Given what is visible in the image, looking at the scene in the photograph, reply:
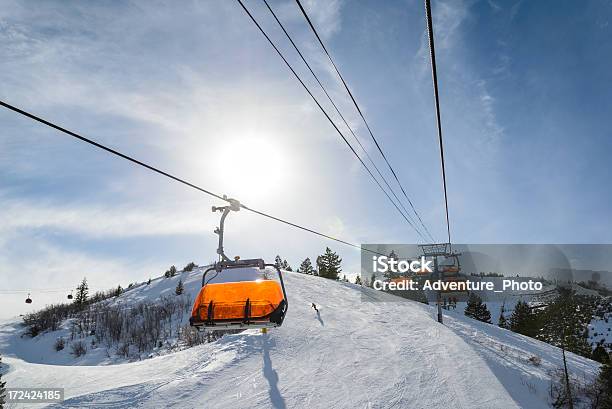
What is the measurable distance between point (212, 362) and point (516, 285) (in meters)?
161

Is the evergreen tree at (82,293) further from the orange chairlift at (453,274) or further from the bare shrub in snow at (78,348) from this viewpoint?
the orange chairlift at (453,274)

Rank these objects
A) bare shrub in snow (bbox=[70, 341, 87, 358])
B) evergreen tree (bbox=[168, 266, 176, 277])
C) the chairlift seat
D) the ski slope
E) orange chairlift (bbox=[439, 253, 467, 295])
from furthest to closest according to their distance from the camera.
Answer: evergreen tree (bbox=[168, 266, 176, 277]), bare shrub in snow (bbox=[70, 341, 87, 358]), orange chairlift (bbox=[439, 253, 467, 295]), the ski slope, the chairlift seat

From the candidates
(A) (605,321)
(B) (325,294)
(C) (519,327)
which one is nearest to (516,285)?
(A) (605,321)

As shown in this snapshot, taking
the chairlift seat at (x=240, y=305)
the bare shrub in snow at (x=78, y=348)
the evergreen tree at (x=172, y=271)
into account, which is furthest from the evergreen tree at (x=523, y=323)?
the chairlift seat at (x=240, y=305)

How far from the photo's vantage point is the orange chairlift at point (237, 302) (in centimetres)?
693

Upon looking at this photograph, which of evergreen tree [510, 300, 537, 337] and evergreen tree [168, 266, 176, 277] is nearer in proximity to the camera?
evergreen tree [510, 300, 537, 337]

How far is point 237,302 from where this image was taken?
7664 millimetres

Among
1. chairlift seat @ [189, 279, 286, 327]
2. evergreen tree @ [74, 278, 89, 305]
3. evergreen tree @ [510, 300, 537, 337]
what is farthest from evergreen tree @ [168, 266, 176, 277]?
chairlift seat @ [189, 279, 286, 327]

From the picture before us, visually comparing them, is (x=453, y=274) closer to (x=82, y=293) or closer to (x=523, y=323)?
(x=523, y=323)

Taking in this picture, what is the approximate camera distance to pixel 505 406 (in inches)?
522

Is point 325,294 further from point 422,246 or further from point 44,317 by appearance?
point 44,317

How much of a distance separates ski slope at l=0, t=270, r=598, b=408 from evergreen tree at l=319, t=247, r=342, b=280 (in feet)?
119

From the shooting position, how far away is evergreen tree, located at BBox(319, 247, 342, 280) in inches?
2456

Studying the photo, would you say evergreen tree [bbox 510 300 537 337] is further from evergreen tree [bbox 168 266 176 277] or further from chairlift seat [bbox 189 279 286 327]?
chairlift seat [bbox 189 279 286 327]
